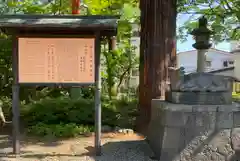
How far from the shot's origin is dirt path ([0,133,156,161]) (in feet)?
19.8

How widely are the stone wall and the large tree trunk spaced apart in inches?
90.1

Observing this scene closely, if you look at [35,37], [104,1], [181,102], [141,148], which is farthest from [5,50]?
[181,102]

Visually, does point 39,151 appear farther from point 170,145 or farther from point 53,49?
point 170,145

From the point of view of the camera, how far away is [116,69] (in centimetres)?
1409

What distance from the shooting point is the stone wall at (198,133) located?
5.68m

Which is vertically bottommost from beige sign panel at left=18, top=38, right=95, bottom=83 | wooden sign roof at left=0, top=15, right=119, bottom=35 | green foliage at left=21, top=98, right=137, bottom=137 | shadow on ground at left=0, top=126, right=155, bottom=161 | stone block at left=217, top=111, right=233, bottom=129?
shadow on ground at left=0, top=126, right=155, bottom=161

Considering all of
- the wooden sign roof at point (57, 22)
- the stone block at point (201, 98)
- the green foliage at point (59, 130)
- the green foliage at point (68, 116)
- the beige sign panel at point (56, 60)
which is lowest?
the green foliage at point (59, 130)

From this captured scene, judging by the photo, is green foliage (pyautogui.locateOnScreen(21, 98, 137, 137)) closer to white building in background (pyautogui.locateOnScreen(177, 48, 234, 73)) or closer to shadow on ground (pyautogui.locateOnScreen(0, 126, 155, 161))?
shadow on ground (pyautogui.locateOnScreen(0, 126, 155, 161))

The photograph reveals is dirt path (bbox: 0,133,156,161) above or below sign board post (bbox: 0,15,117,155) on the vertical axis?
below

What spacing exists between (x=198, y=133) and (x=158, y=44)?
3.12 meters

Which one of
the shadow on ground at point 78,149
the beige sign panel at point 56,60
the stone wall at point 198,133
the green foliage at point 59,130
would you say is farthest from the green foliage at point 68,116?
the stone wall at point 198,133

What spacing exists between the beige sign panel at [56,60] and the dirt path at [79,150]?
154 cm

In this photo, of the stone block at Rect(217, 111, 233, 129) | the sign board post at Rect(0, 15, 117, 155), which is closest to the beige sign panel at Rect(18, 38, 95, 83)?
the sign board post at Rect(0, 15, 117, 155)

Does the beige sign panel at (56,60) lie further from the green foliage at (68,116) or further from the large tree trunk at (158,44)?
the green foliage at (68,116)
